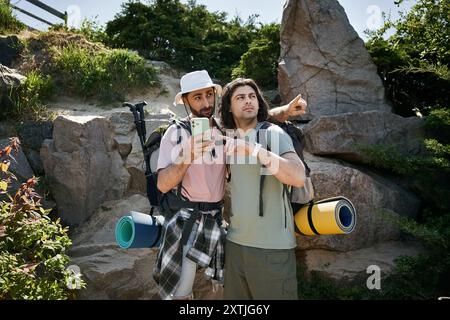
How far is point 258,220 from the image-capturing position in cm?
290

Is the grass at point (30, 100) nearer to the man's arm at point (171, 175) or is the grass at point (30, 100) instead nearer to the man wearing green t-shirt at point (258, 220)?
the man's arm at point (171, 175)

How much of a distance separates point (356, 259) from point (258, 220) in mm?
2536

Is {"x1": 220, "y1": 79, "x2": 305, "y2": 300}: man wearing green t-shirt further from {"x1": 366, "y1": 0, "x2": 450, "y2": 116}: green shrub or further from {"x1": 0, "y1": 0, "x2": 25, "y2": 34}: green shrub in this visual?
{"x1": 0, "y1": 0, "x2": 25, "y2": 34}: green shrub

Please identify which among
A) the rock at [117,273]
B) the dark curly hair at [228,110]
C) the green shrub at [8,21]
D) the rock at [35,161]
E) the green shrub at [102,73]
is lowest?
the rock at [117,273]

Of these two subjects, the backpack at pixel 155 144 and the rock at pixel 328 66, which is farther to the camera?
the rock at pixel 328 66

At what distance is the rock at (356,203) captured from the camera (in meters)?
4.99

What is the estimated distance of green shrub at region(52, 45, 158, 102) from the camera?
326 inches

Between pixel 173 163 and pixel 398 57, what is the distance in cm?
504

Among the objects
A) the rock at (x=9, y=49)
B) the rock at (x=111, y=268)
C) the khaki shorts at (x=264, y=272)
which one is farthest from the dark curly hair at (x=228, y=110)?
the rock at (x=9, y=49)

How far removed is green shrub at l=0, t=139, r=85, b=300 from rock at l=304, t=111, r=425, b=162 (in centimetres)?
338

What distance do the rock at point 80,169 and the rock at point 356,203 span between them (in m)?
2.87

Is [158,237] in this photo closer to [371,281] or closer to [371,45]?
[371,281]
